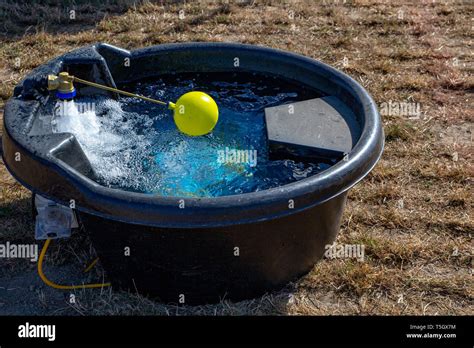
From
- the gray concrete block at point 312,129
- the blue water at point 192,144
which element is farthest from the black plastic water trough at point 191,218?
the blue water at point 192,144

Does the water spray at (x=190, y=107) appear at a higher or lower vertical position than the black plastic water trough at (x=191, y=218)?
higher

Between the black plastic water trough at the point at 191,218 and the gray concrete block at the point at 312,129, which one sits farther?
the gray concrete block at the point at 312,129

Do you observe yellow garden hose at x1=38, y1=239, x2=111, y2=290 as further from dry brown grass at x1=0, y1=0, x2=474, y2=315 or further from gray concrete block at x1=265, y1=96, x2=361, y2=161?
gray concrete block at x1=265, y1=96, x2=361, y2=161

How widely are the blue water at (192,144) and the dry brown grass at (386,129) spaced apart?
0.53m

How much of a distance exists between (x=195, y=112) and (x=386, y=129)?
181cm

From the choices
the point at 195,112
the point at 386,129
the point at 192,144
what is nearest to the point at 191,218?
the point at 195,112

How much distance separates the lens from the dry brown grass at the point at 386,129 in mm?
2990

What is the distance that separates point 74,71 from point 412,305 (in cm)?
211

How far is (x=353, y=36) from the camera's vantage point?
5688 mm

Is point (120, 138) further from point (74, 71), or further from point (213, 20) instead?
point (213, 20)

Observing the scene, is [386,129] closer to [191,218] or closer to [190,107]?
[190,107]

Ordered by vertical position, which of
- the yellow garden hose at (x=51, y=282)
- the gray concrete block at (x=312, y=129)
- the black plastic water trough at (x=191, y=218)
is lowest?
the yellow garden hose at (x=51, y=282)

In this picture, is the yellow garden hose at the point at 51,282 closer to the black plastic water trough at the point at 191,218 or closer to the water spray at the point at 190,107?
the black plastic water trough at the point at 191,218

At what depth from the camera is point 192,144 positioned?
333cm
